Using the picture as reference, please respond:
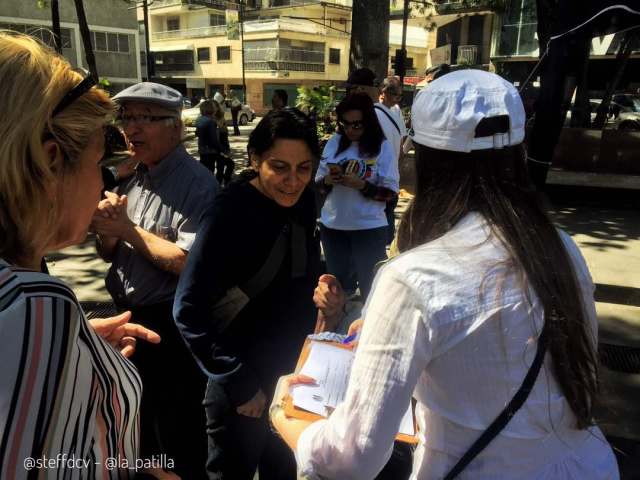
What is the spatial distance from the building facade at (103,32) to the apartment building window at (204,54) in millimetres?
13670

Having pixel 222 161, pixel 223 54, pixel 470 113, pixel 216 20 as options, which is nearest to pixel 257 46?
pixel 223 54

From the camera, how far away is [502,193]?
1023mm

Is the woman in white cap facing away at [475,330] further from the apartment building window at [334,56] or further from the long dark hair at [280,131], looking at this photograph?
the apartment building window at [334,56]

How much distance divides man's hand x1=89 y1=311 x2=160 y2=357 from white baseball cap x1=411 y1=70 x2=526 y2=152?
108 cm

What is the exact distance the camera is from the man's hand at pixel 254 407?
1.84 metres

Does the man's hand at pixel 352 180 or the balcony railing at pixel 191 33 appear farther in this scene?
the balcony railing at pixel 191 33

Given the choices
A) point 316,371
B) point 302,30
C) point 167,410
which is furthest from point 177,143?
point 302,30

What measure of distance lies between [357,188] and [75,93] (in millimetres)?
2622

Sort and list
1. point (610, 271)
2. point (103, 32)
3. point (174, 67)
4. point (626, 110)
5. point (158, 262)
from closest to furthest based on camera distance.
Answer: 1. point (158, 262)
2. point (610, 271)
3. point (626, 110)
4. point (103, 32)
5. point (174, 67)

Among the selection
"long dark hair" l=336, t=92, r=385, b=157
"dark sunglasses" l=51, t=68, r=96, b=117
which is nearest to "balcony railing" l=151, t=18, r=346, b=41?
"long dark hair" l=336, t=92, r=385, b=157

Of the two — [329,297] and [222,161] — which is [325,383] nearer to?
[329,297]

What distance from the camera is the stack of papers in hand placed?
1.27 m

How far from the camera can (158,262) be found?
2.10 m

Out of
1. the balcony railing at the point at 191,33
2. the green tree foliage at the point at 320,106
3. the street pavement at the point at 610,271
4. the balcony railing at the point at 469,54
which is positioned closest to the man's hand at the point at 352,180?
the street pavement at the point at 610,271
